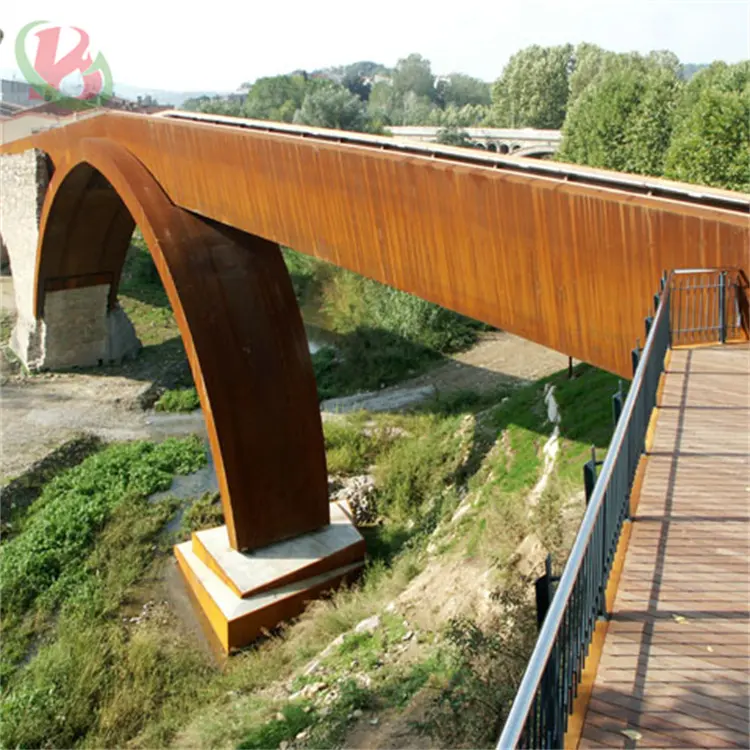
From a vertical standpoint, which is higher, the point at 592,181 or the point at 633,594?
the point at 592,181

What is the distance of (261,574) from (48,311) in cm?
1465

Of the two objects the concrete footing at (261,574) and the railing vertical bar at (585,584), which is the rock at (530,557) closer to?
the railing vertical bar at (585,584)

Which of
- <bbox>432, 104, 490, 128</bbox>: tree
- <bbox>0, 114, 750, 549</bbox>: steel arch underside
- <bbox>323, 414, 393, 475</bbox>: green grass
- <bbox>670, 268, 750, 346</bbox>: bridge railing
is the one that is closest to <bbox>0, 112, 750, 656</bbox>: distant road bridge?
<bbox>0, 114, 750, 549</bbox>: steel arch underside

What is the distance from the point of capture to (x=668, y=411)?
5605 millimetres

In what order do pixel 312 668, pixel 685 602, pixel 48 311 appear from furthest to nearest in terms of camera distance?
pixel 48 311, pixel 312 668, pixel 685 602

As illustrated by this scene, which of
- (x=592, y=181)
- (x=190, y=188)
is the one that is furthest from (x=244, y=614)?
(x=592, y=181)

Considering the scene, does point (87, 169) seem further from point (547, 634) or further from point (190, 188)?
point (547, 634)

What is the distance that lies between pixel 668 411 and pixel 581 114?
102 ft

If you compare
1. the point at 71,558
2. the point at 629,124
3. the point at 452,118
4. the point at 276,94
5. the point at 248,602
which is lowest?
the point at 71,558

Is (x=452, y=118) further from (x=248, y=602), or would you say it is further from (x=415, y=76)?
(x=415, y=76)

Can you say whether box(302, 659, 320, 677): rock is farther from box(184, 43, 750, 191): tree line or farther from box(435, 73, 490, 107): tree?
box(435, 73, 490, 107): tree

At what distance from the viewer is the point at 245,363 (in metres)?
12.3

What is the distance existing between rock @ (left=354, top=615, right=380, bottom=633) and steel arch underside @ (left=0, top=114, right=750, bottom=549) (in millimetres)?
2958

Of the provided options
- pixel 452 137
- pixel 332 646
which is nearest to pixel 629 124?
pixel 452 137
